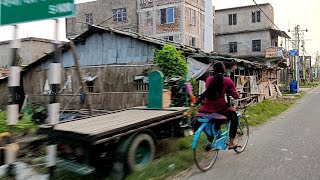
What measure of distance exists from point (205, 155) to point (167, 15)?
29.5m

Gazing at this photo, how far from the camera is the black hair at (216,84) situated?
19.6 feet

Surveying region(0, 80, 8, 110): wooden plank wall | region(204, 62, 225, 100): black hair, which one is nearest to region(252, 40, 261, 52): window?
region(0, 80, 8, 110): wooden plank wall

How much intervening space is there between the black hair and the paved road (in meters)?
1.33

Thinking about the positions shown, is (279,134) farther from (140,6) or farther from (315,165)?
(140,6)

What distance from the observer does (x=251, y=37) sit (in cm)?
4259

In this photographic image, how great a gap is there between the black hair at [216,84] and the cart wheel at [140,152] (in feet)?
4.54

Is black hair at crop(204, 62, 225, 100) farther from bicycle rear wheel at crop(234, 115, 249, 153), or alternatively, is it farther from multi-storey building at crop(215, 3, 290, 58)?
multi-storey building at crop(215, 3, 290, 58)

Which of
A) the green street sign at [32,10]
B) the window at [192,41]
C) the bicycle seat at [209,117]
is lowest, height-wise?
the bicycle seat at [209,117]

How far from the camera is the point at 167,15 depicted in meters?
34.5

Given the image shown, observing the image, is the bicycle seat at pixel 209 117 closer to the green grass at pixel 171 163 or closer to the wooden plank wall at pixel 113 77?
the green grass at pixel 171 163

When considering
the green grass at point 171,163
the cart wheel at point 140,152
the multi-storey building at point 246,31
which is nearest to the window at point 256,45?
the multi-storey building at point 246,31

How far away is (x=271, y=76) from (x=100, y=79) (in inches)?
671

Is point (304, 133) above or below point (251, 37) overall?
below

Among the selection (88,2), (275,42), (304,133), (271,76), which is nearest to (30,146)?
(304,133)
